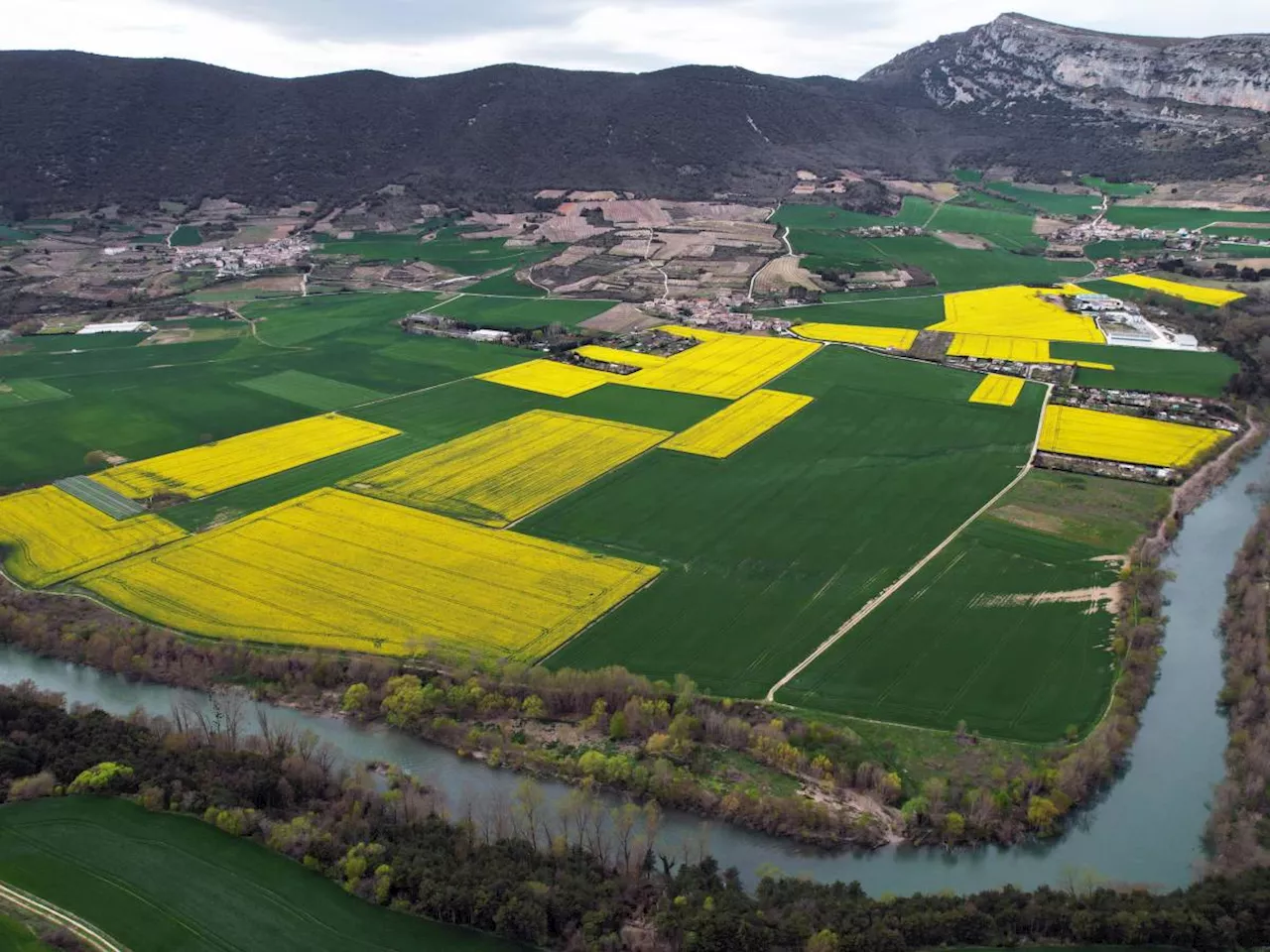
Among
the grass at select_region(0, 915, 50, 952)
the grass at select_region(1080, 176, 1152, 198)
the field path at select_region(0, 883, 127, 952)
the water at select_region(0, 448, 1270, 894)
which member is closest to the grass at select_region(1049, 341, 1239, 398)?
the water at select_region(0, 448, 1270, 894)

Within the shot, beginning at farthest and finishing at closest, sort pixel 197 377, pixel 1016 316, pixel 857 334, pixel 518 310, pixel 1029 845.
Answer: pixel 518 310 < pixel 1016 316 < pixel 857 334 < pixel 197 377 < pixel 1029 845

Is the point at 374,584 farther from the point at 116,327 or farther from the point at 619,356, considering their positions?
the point at 116,327

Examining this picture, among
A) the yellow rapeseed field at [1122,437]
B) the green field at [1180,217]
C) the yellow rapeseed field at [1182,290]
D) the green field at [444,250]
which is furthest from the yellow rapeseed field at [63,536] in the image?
the green field at [1180,217]

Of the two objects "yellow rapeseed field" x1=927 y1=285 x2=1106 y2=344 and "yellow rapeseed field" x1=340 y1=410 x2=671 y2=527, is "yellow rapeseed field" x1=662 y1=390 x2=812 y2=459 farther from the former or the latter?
"yellow rapeseed field" x1=927 y1=285 x2=1106 y2=344

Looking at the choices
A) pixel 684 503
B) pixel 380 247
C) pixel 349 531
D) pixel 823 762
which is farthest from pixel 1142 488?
pixel 380 247

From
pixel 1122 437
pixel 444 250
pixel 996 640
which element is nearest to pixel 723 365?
pixel 1122 437

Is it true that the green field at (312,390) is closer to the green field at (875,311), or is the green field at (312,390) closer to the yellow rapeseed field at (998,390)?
the green field at (875,311)

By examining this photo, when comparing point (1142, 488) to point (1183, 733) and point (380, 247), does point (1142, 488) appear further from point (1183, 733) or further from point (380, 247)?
point (380, 247)
